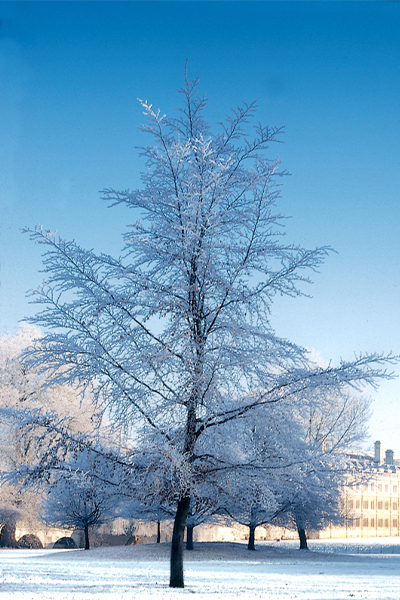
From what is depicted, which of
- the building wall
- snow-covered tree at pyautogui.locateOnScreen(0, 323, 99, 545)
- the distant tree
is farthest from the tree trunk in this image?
the building wall

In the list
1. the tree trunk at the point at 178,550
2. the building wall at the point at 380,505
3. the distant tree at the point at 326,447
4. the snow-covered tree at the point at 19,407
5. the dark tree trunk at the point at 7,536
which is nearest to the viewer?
the tree trunk at the point at 178,550

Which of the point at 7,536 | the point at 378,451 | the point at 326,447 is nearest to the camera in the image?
the point at 326,447

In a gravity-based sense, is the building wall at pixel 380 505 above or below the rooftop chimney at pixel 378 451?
below

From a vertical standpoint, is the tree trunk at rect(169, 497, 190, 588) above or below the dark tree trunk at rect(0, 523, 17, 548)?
above

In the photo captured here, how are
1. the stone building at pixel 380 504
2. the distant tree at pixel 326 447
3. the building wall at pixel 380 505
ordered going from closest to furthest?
the distant tree at pixel 326 447, the building wall at pixel 380 505, the stone building at pixel 380 504

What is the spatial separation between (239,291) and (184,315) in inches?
42.4

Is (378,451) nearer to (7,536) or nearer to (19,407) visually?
(7,536)

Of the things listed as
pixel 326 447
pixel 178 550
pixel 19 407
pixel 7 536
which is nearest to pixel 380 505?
pixel 326 447

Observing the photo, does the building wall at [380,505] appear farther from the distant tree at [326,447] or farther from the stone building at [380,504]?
the distant tree at [326,447]

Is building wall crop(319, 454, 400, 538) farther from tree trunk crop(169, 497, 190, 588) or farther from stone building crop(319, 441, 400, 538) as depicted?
tree trunk crop(169, 497, 190, 588)

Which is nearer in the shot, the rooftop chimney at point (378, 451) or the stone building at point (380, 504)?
the stone building at point (380, 504)

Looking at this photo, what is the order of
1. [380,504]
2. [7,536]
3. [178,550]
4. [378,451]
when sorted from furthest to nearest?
[378,451]
[380,504]
[7,536]
[178,550]

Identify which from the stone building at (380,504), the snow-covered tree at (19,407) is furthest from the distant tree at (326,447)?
the stone building at (380,504)

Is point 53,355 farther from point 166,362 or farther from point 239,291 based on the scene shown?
point 239,291
